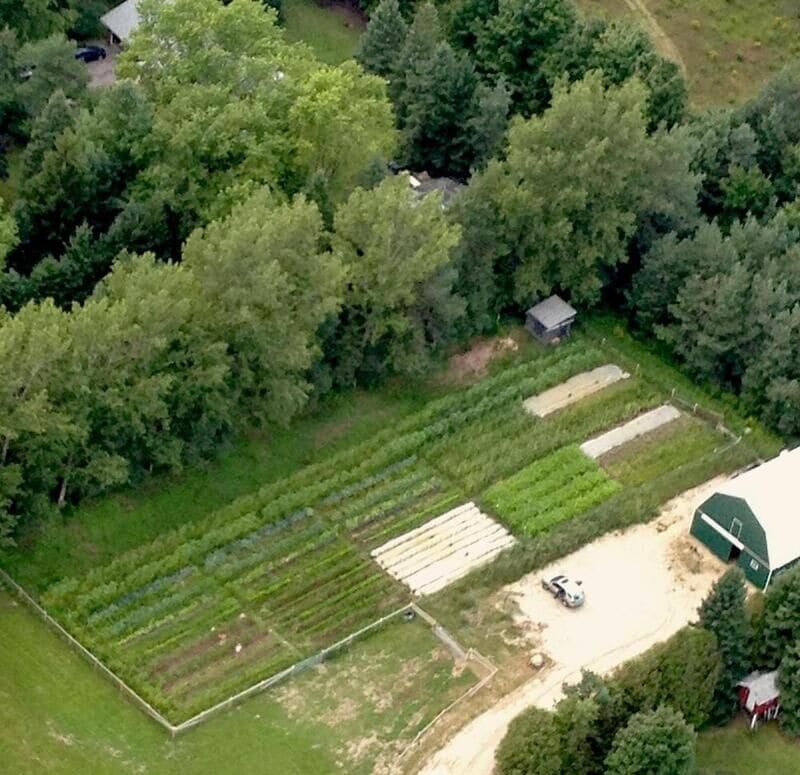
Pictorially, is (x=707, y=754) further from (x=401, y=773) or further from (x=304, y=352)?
(x=304, y=352)

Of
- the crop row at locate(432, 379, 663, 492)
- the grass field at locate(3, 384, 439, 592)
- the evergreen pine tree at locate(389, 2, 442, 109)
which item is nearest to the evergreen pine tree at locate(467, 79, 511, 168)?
the evergreen pine tree at locate(389, 2, 442, 109)

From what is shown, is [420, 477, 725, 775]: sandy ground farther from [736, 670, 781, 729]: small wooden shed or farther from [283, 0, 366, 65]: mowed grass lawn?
[283, 0, 366, 65]: mowed grass lawn

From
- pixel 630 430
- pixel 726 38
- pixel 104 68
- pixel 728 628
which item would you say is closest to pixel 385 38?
pixel 104 68

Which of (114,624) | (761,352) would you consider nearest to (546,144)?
(761,352)

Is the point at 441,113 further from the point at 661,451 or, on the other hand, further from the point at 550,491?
the point at 550,491

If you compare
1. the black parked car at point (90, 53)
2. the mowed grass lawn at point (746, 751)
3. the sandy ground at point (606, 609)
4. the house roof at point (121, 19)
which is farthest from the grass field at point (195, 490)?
the black parked car at point (90, 53)

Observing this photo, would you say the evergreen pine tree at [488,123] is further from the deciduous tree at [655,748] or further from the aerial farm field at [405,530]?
the deciduous tree at [655,748]
